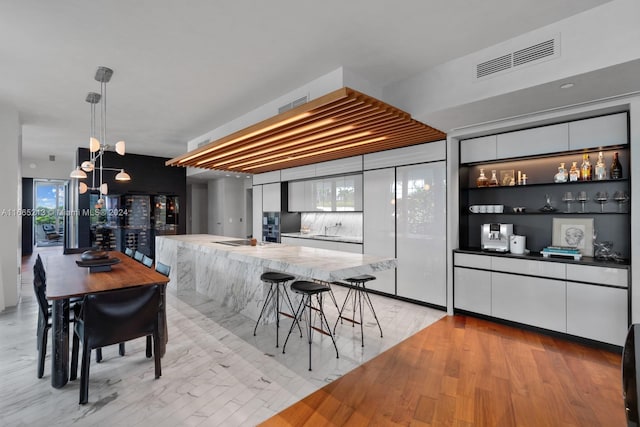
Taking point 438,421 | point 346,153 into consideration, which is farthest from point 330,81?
point 438,421

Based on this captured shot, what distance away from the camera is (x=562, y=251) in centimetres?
354

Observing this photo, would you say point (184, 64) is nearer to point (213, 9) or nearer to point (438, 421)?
point (213, 9)

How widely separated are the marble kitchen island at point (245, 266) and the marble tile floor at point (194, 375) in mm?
424

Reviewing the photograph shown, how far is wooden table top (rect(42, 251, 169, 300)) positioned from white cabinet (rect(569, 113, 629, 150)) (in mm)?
4535

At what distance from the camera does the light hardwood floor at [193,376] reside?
85.6 inches

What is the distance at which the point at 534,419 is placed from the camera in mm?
2170

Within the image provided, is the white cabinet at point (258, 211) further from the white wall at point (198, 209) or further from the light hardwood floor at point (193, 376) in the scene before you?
the white wall at point (198, 209)

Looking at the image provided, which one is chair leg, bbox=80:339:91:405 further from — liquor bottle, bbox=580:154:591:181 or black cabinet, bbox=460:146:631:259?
liquor bottle, bbox=580:154:591:181

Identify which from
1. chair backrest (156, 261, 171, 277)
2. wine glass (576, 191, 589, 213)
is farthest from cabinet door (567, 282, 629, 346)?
chair backrest (156, 261, 171, 277)

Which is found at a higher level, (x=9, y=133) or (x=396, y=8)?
(x=396, y=8)

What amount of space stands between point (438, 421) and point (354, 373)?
0.80 m

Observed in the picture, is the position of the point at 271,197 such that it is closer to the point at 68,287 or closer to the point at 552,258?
the point at 68,287

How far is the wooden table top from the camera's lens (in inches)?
95.6

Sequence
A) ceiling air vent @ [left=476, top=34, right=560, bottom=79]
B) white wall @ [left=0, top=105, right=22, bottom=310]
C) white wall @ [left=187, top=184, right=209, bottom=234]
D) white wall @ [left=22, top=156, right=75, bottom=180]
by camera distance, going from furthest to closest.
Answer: white wall @ [left=187, top=184, right=209, bottom=234]
white wall @ [left=22, top=156, right=75, bottom=180]
white wall @ [left=0, top=105, right=22, bottom=310]
ceiling air vent @ [left=476, top=34, right=560, bottom=79]
